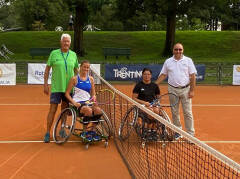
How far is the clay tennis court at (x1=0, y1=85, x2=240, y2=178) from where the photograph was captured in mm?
4934

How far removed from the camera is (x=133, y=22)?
61.9 metres

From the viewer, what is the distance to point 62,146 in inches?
239

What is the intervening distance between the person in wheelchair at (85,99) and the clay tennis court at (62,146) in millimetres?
286

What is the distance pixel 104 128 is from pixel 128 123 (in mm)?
766

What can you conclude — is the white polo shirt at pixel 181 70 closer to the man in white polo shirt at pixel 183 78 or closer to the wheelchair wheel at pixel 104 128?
the man in white polo shirt at pixel 183 78

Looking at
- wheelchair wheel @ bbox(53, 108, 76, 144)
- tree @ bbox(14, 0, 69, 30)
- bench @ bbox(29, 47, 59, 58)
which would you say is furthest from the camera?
tree @ bbox(14, 0, 69, 30)

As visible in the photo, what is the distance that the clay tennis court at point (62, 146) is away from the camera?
194 inches

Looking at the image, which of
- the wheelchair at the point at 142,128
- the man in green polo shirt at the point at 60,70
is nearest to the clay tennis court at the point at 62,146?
the wheelchair at the point at 142,128

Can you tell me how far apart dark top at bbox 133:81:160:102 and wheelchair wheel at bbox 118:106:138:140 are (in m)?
0.50

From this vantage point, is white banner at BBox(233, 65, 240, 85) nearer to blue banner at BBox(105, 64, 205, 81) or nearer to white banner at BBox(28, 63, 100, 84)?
blue banner at BBox(105, 64, 205, 81)

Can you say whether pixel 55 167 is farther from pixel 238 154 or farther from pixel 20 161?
pixel 238 154

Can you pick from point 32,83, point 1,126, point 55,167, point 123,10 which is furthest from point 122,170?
point 123,10

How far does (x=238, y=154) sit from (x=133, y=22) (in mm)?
57749

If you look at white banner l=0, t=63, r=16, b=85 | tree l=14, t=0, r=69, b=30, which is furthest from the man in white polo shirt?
tree l=14, t=0, r=69, b=30
